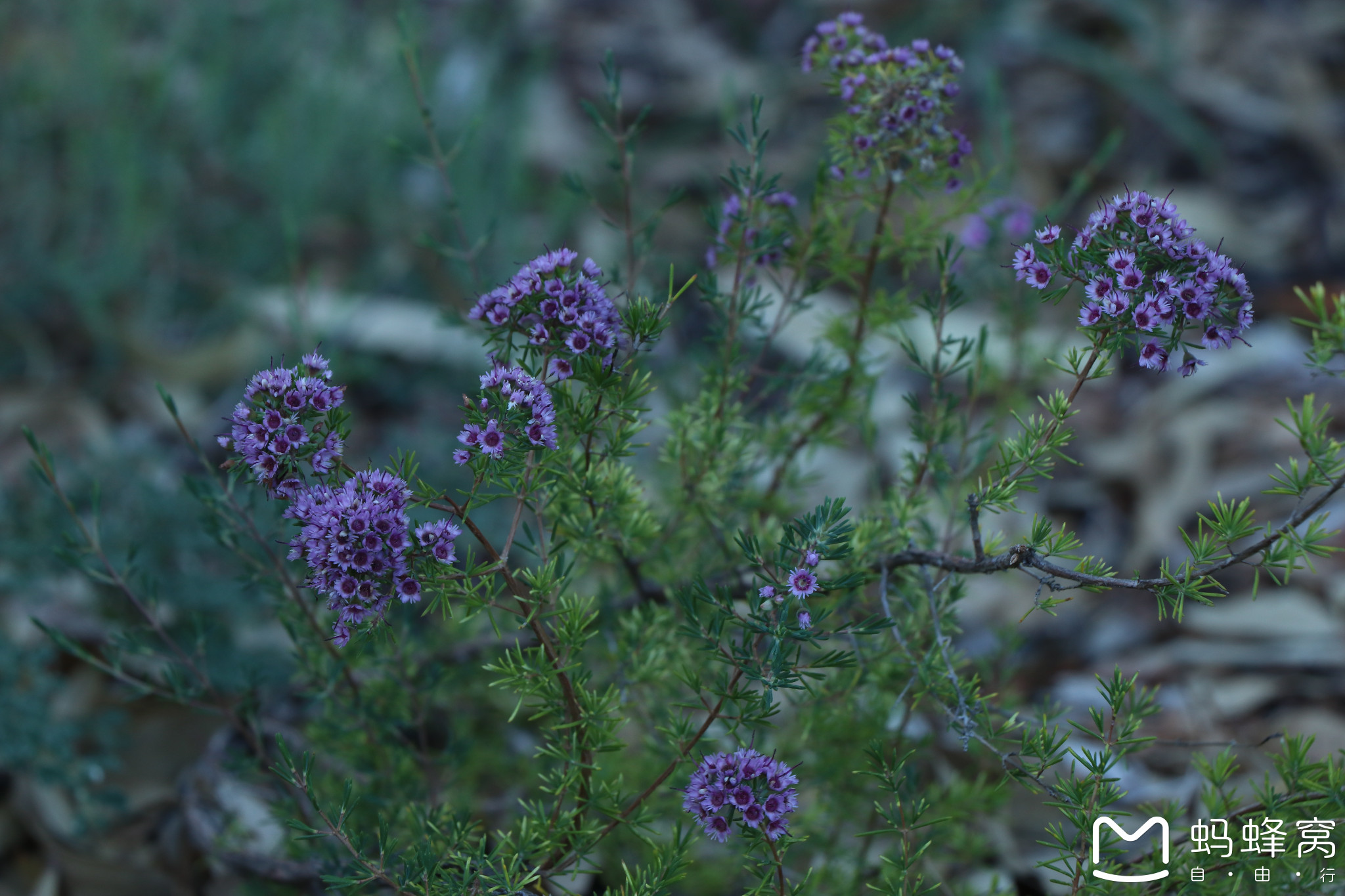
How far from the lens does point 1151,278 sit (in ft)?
2.91

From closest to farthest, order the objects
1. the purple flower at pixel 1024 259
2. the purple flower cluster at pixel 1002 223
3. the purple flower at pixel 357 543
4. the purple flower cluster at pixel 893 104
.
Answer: the purple flower at pixel 357 543
the purple flower at pixel 1024 259
the purple flower cluster at pixel 893 104
the purple flower cluster at pixel 1002 223

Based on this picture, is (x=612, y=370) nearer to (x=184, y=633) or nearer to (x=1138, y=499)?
(x=184, y=633)

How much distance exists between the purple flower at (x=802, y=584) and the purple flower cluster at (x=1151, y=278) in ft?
1.00

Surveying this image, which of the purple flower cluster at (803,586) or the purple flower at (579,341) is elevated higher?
the purple flower at (579,341)

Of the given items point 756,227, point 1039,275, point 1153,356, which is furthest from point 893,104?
point 1153,356

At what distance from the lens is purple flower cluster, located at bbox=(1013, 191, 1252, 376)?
2.81ft

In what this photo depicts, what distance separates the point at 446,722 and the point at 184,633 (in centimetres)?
61

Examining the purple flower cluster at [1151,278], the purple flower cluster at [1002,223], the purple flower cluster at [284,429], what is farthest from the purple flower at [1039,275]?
the purple flower cluster at [1002,223]

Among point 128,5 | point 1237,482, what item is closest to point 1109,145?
point 1237,482

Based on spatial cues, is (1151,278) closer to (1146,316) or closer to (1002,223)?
(1146,316)

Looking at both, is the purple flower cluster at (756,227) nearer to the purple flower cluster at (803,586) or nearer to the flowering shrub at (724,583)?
the flowering shrub at (724,583)

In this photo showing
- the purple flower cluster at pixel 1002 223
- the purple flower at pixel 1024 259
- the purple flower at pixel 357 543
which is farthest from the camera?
the purple flower cluster at pixel 1002 223

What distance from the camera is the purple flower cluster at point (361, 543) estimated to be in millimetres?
800

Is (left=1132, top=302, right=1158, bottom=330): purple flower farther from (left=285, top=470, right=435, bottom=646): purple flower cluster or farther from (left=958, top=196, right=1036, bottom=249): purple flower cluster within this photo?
(left=958, top=196, right=1036, bottom=249): purple flower cluster
